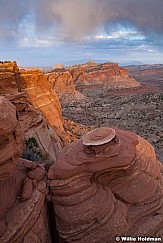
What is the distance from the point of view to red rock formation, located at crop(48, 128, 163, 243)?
5.91 meters

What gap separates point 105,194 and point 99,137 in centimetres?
144

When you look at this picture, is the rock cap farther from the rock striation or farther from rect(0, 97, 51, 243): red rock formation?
the rock striation

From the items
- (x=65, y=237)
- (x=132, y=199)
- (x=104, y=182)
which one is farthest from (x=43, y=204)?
(x=132, y=199)

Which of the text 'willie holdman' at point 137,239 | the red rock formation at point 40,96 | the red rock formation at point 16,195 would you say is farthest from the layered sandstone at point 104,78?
the text 'willie holdman' at point 137,239

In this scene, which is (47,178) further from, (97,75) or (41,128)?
(97,75)

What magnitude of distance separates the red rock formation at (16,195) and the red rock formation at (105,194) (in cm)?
43

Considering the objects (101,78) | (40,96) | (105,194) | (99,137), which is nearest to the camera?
(105,194)

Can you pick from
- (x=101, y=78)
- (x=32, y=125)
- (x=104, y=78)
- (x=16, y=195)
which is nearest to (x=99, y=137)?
(x=16, y=195)

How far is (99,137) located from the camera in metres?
6.85

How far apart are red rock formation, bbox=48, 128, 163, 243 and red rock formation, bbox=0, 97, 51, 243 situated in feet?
1.41

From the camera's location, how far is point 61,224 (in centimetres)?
610

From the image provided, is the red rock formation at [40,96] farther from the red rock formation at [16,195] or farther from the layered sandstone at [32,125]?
the red rock formation at [16,195]

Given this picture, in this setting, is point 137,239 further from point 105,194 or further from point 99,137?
point 99,137

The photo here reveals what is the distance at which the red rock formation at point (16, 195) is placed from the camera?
17.2ft
